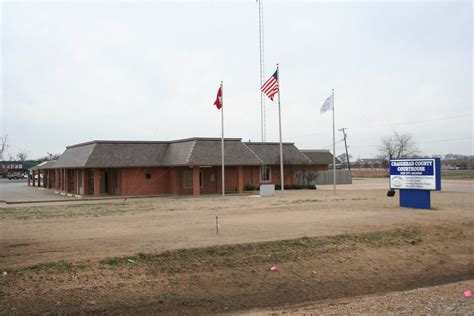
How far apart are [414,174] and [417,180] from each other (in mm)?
322

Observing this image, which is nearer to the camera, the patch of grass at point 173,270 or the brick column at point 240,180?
the patch of grass at point 173,270

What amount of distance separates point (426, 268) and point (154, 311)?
8.09 m

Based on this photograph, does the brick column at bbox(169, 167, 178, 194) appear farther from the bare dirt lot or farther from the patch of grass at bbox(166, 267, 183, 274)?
the patch of grass at bbox(166, 267, 183, 274)

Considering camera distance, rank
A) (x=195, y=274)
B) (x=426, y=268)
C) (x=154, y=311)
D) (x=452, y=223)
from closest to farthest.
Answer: (x=154, y=311)
(x=195, y=274)
(x=426, y=268)
(x=452, y=223)

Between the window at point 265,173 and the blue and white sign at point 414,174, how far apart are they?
22.6 meters

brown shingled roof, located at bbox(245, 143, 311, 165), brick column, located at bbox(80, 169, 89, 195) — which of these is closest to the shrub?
brown shingled roof, located at bbox(245, 143, 311, 165)

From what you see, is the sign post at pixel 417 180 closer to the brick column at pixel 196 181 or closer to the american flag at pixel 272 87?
the american flag at pixel 272 87

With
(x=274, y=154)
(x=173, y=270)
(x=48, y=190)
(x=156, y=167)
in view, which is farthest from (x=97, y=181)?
(x=173, y=270)

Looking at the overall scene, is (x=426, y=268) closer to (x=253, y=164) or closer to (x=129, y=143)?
(x=253, y=164)

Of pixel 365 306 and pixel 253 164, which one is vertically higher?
pixel 253 164

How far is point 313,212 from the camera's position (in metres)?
20.8

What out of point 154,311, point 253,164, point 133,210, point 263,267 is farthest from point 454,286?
point 253,164

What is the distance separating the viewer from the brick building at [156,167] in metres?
35.6

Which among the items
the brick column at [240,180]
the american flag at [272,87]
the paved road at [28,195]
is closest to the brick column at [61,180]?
the paved road at [28,195]
